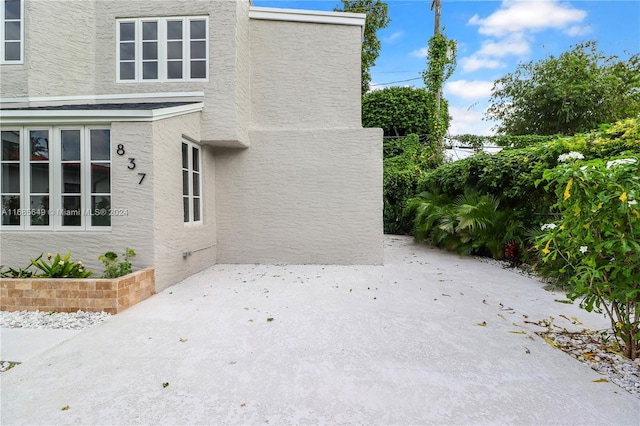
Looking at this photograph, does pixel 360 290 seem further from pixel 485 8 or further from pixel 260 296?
pixel 485 8

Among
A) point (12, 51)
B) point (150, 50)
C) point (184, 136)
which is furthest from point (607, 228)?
point (12, 51)

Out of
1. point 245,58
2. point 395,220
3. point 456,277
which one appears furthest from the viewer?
point 395,220

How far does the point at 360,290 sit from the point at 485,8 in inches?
412

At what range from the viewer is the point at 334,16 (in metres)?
7.51

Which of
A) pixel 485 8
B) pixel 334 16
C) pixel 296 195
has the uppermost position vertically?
pixel 485 8

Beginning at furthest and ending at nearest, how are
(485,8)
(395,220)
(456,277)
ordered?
(395,220) → (485,8) → (456,277)

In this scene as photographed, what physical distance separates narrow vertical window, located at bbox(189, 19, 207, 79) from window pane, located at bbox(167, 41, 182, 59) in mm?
233

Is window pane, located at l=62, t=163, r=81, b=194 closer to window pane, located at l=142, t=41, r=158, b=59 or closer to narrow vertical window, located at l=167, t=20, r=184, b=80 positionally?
narrow vertical window, located at l=167, t=20, r=184, b=80

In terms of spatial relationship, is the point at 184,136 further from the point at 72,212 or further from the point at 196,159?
the point at 72,212

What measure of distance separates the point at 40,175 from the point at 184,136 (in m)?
2.29

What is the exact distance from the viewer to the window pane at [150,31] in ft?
21.6

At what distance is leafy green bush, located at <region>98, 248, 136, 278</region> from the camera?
4.63m

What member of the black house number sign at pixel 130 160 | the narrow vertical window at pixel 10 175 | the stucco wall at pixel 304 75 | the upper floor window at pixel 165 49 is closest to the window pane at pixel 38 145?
the narrow vertical window at pixel 10 175

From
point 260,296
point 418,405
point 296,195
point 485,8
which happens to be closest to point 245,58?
point 296,195
